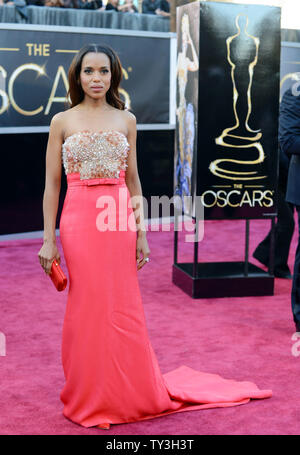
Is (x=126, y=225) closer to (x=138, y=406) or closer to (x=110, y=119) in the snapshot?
(x=110, y=119)

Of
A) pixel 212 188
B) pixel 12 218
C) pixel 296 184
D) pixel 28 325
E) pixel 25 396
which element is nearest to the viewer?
pixel 25 396

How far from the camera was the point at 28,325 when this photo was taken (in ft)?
15.3

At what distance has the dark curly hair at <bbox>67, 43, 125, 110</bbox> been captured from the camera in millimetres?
3047

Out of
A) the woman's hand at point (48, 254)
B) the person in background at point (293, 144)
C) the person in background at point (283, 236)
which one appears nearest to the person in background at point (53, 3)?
the person in background at point (283, 236)

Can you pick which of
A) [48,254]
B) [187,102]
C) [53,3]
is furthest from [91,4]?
[48,254]

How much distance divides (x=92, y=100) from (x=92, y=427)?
140 centimetres

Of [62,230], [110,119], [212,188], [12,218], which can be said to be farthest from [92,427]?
[12,218]

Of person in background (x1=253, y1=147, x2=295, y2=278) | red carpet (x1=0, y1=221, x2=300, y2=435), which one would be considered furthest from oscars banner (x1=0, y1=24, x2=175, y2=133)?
person in background (x1=253, y1=147, x2=295, y2=278)

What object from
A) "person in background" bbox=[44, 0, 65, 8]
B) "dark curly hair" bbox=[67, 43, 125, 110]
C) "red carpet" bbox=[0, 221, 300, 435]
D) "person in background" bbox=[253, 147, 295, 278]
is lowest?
"red carpet" bbox=[0, 221, 300, 435]

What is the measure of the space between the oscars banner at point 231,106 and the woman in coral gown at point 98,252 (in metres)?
2.08

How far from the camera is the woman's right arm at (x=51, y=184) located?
3.09 metres

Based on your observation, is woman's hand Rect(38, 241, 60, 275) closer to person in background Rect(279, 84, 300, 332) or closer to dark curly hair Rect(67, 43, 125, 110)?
dark curly hair Rect(67, 43, 125, 110)

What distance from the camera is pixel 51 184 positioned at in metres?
3.12

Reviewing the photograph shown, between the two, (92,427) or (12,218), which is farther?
(12,218)
